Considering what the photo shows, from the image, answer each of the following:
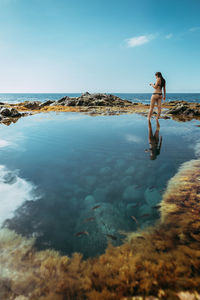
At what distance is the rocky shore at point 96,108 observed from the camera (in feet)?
50.7

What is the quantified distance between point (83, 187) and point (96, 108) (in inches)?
738

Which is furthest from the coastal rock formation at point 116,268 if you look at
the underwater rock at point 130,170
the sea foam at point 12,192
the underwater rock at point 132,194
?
the underwater rock at point 130,170

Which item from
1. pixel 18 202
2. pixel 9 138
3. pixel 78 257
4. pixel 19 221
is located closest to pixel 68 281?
pixel 78 257

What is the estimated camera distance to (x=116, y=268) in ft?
6.36

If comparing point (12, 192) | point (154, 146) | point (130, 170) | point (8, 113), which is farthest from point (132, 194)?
point (8, 113)

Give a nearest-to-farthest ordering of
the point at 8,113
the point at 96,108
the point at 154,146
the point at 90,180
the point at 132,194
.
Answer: the point at 132,194, the point at 90,180, the point at 154,146, the point at 8,113, the point at 96,108

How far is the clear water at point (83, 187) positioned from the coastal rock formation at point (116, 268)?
0.19 m

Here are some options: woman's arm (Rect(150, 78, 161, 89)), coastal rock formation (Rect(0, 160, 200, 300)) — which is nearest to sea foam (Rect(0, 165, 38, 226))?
coastal rock formation (Rect(0, 160, 200, 300))

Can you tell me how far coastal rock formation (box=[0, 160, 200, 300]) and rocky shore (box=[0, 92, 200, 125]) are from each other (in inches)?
523

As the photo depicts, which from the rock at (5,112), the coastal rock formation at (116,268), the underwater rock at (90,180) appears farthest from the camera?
the rock at (5,112)

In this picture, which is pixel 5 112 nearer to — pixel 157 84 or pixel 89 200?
pixel 157 84

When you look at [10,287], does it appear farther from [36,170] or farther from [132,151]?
[132,151]

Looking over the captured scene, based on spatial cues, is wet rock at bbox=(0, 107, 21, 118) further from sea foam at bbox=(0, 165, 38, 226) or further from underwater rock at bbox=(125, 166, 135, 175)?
underwater rock at bbox=(125, 166, 135, 175)

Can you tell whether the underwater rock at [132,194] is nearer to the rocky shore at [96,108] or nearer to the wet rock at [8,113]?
the rocky shore at [96,108]
